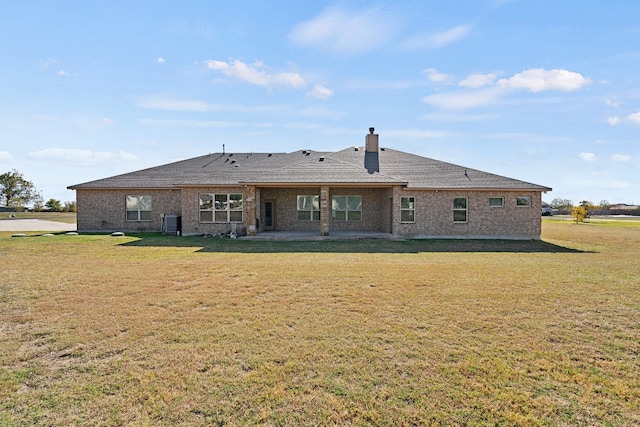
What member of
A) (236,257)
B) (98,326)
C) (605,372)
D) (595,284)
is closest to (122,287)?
(98,326)

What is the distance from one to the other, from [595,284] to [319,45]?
1196cm

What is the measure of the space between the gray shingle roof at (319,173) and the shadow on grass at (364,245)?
2684 millimetres

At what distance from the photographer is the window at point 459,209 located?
651 inches

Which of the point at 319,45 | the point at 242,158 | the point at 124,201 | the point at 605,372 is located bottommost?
the point at 605,372

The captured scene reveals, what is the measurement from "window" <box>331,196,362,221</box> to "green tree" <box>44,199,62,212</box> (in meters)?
49.6

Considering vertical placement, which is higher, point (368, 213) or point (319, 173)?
point (319, 173)

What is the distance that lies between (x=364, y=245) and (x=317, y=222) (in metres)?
5.86

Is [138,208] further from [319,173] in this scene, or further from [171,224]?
[319,173]

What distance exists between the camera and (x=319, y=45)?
13664 mm

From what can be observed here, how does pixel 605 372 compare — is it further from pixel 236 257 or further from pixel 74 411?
pixel 236 257

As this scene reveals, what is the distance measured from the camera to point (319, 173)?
Result: 640 inches

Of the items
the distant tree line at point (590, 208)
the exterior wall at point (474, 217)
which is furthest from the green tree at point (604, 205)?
the exterior wall at point (474, 217)

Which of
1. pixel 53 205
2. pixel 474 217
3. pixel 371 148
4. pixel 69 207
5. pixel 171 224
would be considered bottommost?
pixel 171 224

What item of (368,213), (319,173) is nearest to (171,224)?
(319,173)
